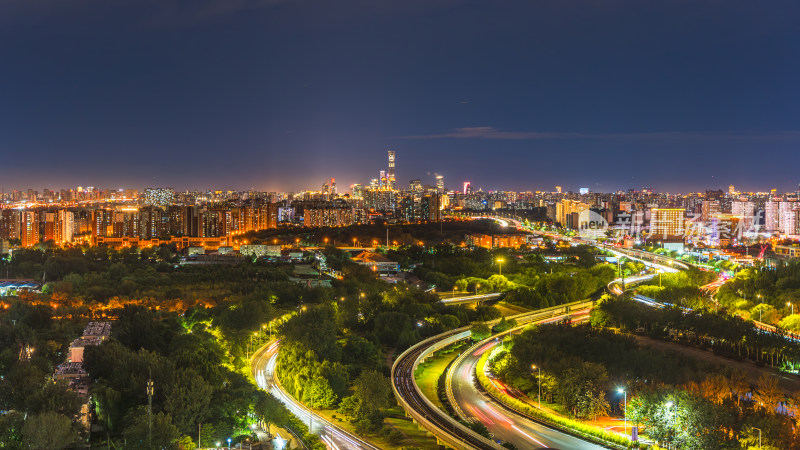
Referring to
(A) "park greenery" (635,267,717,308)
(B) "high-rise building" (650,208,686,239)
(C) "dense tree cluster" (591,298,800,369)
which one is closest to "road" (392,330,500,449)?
(C) "dense tree cluster" (591,298,800,369)

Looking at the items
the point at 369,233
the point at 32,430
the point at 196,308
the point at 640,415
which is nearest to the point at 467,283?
the point at 196,308

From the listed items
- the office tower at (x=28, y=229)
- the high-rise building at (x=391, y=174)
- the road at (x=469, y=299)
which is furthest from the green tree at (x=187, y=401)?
the high-rise building at (x=391, y=174)

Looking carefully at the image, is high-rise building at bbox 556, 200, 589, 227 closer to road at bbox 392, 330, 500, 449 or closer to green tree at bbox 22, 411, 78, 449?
road at bbox 392, 330, 500, 449

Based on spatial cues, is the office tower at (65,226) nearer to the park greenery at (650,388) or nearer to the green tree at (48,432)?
the park greenery at (650,388)

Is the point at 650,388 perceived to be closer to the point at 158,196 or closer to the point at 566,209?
the point at 566,209

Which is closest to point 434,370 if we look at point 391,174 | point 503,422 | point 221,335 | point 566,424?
point 503,422

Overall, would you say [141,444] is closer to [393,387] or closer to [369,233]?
[393,387]
